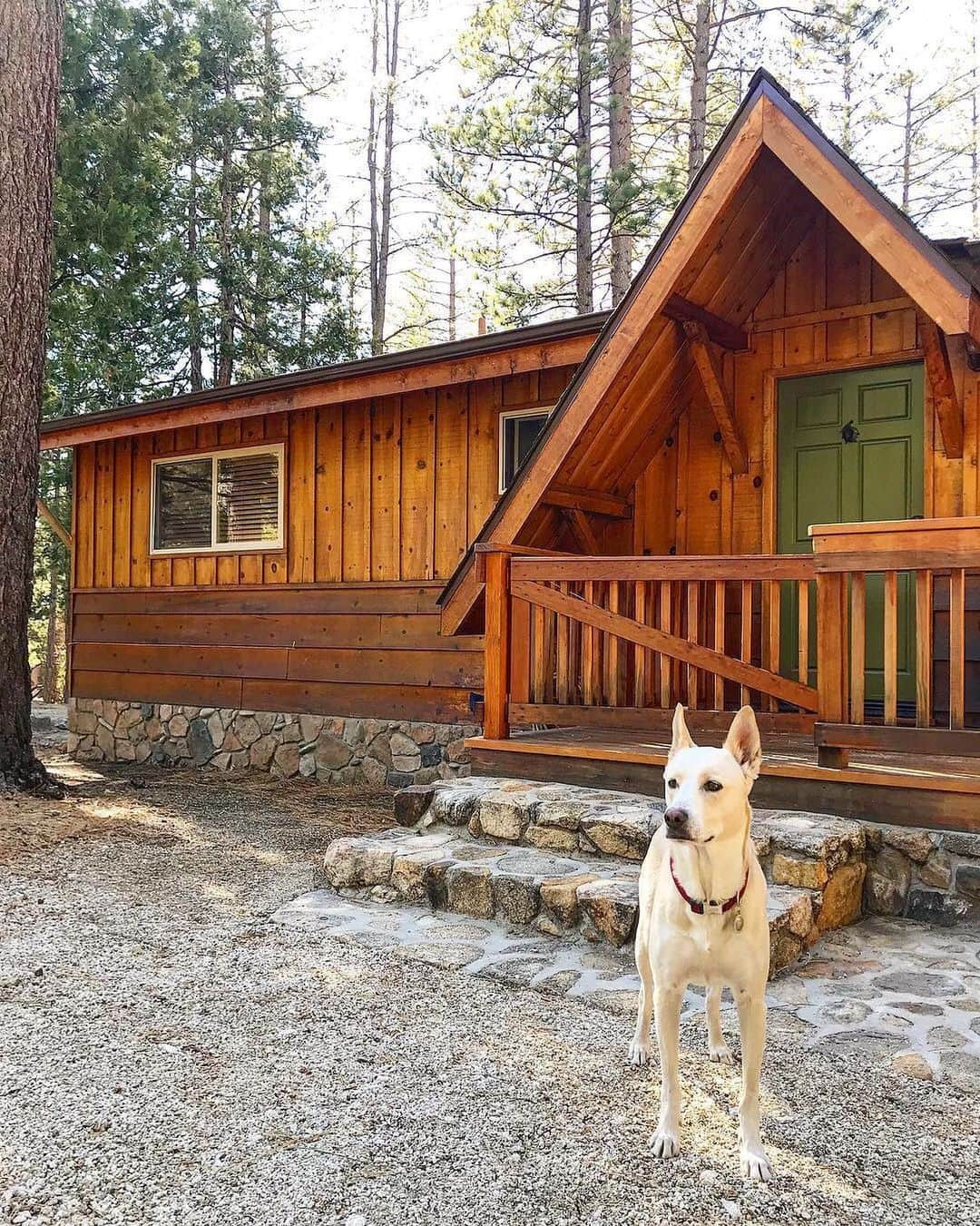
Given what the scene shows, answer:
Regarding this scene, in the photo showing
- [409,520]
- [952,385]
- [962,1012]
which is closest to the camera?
[962,1012]

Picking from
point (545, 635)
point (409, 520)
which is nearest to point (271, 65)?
point (409, 520)

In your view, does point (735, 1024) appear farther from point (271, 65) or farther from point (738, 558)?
point (271, 65)

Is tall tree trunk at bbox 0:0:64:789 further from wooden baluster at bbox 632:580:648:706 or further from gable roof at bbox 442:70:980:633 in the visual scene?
wooden baluster at bbox 632:580:648:706

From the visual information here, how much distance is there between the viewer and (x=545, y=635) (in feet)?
18.6

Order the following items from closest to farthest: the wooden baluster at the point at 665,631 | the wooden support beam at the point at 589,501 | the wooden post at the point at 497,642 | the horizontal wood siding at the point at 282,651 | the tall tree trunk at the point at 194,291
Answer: the wooden baluster at the point at 665,631 < the wooden post at the point at 497,642 < the wooden support beam at the point at 589,501 < the horizontal wood siding at the point at 282,651 < the tall tree trunk at the point at 194,291

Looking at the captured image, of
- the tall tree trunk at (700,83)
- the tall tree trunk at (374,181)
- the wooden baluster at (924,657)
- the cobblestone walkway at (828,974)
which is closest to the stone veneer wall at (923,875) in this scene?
the cobblestone walkway at (828,974)

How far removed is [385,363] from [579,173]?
307 inches

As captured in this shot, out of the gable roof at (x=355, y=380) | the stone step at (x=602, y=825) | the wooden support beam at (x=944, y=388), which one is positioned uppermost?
the gable roof at (x=355, y=380)

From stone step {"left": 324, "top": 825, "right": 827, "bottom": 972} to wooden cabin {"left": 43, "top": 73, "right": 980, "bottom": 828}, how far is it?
706mm

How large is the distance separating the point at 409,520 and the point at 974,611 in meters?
4.54

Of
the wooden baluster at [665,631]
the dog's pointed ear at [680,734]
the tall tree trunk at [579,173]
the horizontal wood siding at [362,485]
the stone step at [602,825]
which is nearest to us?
the dog's pointed ear at [680,734]

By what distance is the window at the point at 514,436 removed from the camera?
24.8 feet

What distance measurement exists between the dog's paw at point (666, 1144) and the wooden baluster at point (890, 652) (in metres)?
2.41

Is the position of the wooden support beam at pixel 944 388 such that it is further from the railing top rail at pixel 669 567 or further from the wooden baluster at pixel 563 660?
the wooden baluster at pixel 563 660
